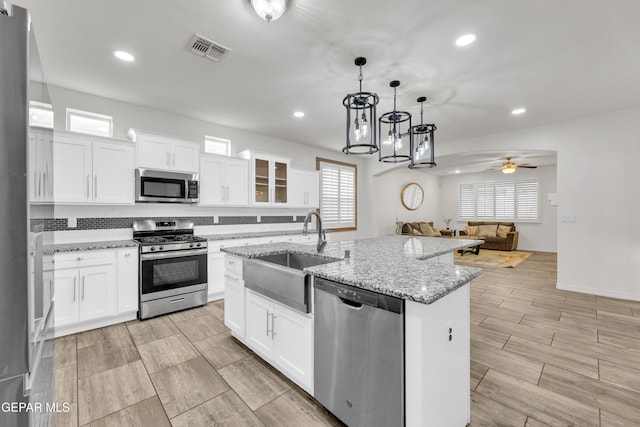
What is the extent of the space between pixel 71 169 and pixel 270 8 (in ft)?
9.12

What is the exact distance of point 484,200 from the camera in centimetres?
959

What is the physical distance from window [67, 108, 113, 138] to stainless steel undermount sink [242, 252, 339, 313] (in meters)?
2.92

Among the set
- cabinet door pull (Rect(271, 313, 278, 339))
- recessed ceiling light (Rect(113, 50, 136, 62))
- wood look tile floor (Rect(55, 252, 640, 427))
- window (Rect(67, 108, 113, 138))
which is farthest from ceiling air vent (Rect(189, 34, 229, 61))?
wood look tile floor (Rect(55, 252, 640, 427))

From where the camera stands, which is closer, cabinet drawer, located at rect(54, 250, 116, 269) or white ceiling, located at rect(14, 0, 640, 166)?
white ceiling, located at rect(14, 0, 640, 166)

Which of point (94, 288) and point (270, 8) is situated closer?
point (270, 8)

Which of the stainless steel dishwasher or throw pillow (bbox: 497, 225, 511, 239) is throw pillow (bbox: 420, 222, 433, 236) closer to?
throw pillow (bbox: 497, 225, 511, 239)

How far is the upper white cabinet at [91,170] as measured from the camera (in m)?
2.91

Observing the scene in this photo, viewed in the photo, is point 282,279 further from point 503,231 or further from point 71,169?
point 503,231

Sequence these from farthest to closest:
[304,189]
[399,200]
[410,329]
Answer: [399,200]
[304,189]
[410,329]

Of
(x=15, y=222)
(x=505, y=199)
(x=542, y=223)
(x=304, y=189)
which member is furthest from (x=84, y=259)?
(x=542, y=223)

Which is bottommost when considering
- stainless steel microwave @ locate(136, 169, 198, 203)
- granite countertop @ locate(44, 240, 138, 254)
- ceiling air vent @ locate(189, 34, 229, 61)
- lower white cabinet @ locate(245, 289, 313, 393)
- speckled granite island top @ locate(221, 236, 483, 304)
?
lower white cabinet @ locate(245, 289, 313, 393)

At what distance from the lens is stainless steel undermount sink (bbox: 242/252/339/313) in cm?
175

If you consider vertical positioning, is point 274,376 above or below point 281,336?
below

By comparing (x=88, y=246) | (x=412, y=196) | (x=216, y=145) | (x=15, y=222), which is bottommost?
(x=88, y=246)
